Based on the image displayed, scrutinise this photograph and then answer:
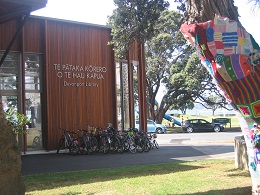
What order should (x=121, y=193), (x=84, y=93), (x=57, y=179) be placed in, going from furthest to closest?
(x=84, y=93), (x=57, y=179), (x=121, y=193)

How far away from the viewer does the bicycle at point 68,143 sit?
593 inches

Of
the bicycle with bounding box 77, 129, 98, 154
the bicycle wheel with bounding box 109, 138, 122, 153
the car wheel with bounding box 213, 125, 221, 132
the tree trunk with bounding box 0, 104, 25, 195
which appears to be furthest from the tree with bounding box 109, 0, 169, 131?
the car wheel with bounding box 213, 125, 221, 132

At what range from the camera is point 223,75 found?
442 centimetres

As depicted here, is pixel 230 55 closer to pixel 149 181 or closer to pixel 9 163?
pixel 9 163

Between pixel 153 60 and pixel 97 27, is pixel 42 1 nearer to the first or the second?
pixel 97 27

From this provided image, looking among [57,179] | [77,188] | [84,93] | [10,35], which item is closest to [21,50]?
[10,35]

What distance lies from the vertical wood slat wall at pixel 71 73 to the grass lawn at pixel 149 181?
21.5 ft

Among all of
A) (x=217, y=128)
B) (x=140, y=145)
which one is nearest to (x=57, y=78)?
(x=140, y=145)

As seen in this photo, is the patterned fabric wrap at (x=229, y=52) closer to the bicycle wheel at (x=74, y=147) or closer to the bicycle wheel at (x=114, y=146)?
the bicycle wheel at (x=114, y=146)

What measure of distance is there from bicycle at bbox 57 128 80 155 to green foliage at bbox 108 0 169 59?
487cm

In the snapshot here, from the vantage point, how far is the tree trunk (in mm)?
4355

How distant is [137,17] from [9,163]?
392 inches

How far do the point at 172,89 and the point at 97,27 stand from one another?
62.5 ft

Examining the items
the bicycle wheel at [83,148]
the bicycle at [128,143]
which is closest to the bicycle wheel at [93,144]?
the bicycle wheel at [83,148]
